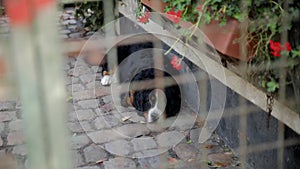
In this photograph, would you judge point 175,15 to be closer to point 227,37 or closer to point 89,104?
point 227,37

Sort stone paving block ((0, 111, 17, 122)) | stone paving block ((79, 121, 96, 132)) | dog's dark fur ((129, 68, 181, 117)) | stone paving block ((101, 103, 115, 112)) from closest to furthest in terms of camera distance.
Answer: stone paving block ((0, 111, 17, 122)), dog's dark fur ((129, 68, 181, 117)), stone paving block ((101, 103, 115, 112)), stone paving block ((79, 121, 96, 132))

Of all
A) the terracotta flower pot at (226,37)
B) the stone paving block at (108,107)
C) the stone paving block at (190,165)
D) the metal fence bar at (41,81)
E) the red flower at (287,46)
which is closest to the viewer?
the metal fence bar at (41,81)

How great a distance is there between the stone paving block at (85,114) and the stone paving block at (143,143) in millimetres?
307

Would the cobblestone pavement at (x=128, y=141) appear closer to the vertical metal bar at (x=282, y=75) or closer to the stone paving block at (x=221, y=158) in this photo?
the stone paving block at (x=221, y=158)

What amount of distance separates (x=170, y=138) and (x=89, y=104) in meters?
0.57

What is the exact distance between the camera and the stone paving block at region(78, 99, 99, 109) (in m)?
2.62

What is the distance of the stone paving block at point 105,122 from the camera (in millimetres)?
2463

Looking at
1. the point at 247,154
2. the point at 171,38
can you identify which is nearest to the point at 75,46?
the point at 171,38

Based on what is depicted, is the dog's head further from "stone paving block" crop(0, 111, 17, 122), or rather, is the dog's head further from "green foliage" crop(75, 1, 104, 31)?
"stone paving block" crop(0, 111, 17, 122)

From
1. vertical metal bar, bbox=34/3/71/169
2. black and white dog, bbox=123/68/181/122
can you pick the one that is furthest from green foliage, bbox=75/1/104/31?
vertical metal bar, bbox=34/3/71/169

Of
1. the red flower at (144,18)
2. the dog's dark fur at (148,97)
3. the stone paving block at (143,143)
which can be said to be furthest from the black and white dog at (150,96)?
the stone paving block at (143,143)

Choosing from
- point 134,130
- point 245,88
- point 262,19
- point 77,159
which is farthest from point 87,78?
point 262,19

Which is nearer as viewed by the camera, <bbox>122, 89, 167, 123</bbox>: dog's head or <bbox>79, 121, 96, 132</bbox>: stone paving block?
<bbox>122, 89, 167, 123</bbox>: dog's head

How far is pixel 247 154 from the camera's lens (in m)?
2.17
